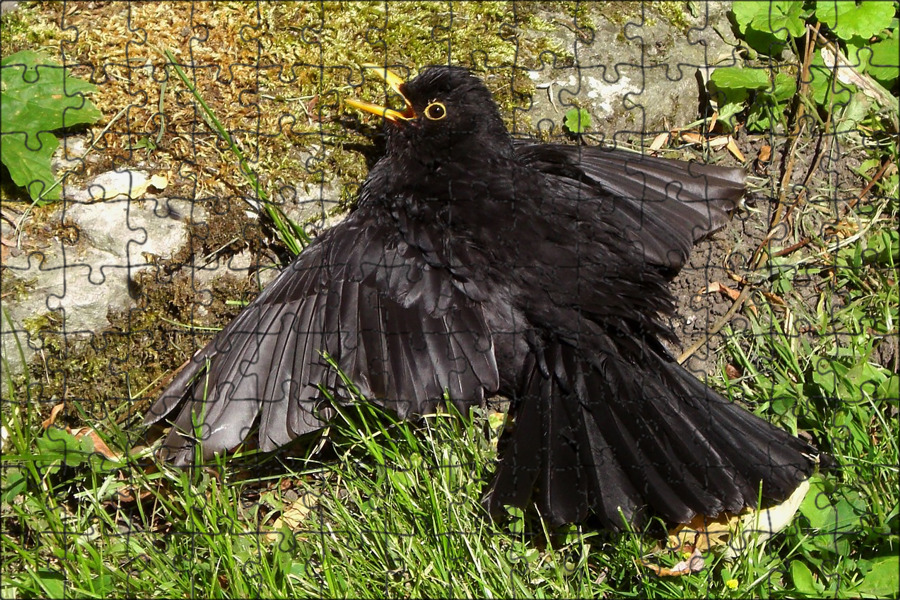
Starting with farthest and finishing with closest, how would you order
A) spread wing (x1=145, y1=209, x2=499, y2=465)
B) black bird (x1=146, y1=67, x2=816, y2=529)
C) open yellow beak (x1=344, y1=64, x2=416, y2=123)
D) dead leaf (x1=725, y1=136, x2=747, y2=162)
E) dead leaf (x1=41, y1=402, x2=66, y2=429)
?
1. dead leaf (x1=725, y1=136, x2=747, y2=162)
2. open yellow beak (x1=344, y1=64, x2=416, y2=123)
3. dead leaf (x1=41, y1=402, x2=66, y2=429)
4. spread wing (x1=145, y1=209, x2=499, y2=465)
5. black bird (x1=146, y1=67, x2=816, y2=529)

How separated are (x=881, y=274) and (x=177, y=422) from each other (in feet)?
9.73

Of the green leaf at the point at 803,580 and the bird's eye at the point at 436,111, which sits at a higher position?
the bird's eye at the point at 436,111

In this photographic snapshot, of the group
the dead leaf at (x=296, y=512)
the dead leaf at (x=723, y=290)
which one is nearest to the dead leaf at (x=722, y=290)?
the dead leaf at (x=723, y=290)

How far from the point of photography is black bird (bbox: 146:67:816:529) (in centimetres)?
308

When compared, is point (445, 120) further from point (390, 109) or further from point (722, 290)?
point (722, 290)

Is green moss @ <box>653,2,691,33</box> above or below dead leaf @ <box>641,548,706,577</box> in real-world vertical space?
above

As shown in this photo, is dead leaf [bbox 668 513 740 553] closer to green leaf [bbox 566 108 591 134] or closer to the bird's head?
the bird's head

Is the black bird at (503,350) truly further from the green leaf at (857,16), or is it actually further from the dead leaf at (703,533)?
the green leaf at (857,16)

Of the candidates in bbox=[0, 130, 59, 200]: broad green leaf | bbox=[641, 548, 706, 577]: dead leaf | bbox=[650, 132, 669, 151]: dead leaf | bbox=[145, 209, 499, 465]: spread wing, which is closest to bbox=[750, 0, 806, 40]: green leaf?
bbox=[650, 132, 669, 151]: dead leaf

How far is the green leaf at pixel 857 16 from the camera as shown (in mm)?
4121

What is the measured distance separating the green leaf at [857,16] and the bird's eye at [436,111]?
1887mm

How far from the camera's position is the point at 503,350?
135 inches

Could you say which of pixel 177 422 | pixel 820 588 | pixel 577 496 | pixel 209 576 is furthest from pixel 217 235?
pixel 820 588

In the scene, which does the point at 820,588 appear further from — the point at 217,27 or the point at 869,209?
the point at 217,27
